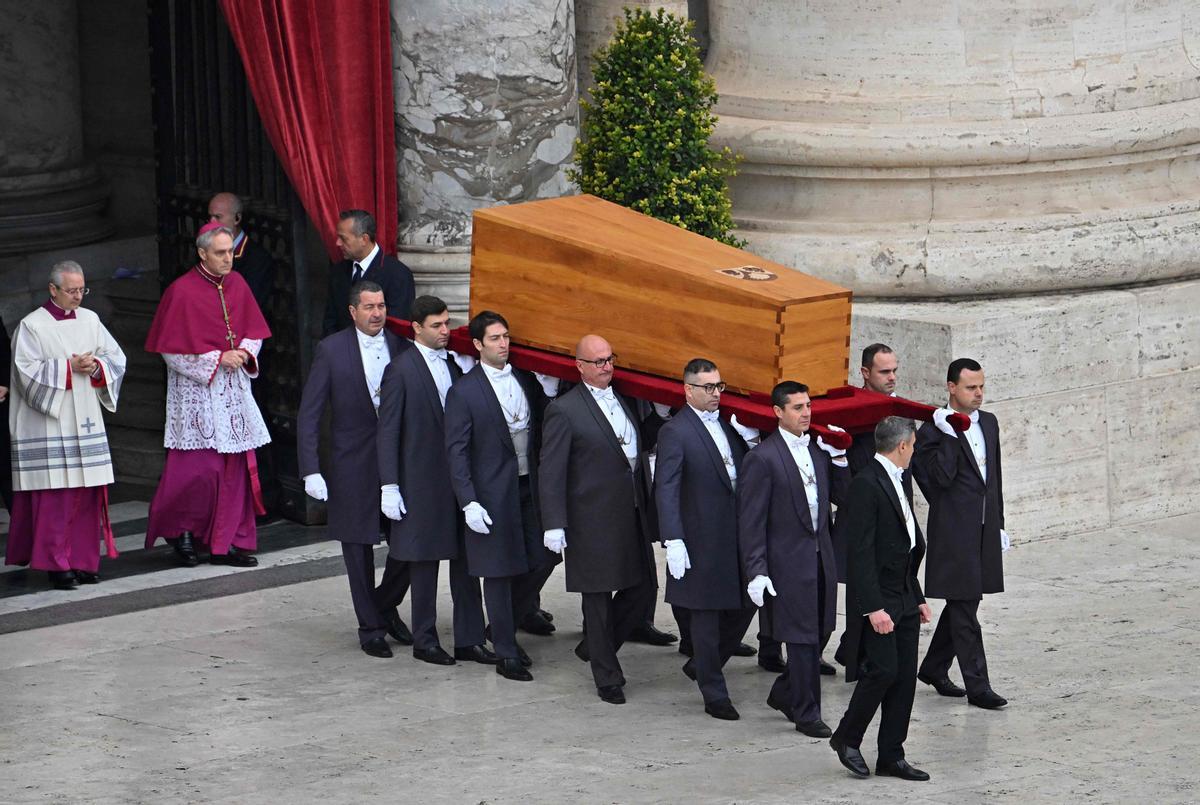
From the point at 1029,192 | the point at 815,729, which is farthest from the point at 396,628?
→ the point at 1029,192

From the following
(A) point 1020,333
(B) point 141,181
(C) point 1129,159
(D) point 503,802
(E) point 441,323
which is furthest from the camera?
(B) point 141,181

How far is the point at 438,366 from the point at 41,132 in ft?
20.7

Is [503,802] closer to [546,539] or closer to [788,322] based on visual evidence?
[546,539]

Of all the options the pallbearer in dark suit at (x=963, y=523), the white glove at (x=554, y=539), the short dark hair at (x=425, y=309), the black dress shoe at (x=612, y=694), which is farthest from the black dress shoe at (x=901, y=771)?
the short dark hair at (x=425, y=309)

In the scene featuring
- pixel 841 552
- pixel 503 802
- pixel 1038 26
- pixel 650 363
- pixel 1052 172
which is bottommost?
pixel 503 802

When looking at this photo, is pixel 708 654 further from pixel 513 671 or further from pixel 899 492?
pixel 899 492

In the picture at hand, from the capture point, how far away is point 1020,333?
439 inches

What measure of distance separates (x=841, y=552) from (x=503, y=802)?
1.96 metres

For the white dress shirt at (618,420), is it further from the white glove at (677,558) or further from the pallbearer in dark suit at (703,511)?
the white glove at (677,558)

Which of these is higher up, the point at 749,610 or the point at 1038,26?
the point at 1038,26

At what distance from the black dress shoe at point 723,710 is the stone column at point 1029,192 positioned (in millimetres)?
3032

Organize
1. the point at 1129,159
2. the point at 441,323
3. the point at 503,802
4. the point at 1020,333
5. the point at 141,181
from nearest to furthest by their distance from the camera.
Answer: the point at 503,802
the point at 441,323
the point at 1020,333
the point at 1129,159
the point at 141,181

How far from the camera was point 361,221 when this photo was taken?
34.7 ft

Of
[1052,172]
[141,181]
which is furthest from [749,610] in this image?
[141,181]
